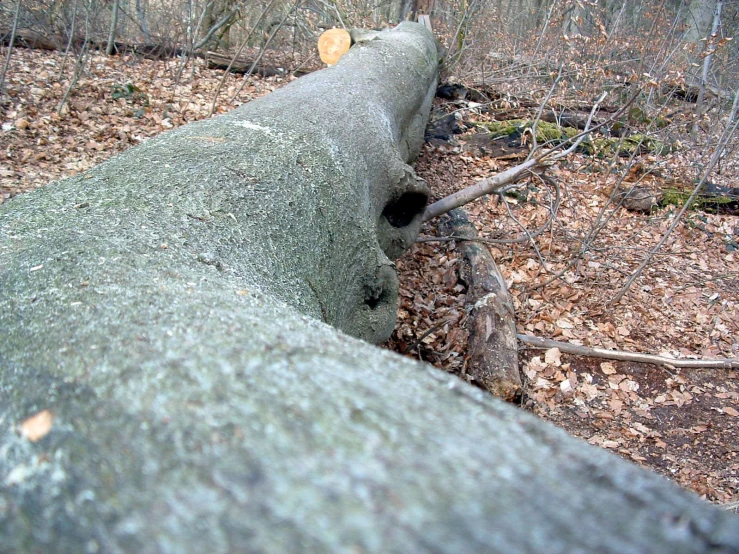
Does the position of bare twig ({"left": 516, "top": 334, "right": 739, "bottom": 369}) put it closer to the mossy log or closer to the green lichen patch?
the mossy log

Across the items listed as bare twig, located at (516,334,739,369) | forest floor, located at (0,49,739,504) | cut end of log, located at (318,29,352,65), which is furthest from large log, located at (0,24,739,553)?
cut end of log, located at (318,29,352,65)

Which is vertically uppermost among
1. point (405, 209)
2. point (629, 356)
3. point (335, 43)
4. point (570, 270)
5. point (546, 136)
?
point (335, 43)

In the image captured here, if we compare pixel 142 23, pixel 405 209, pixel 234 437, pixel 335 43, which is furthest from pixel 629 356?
Result: pixel 142 23

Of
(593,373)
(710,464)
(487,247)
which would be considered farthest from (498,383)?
(487,247)

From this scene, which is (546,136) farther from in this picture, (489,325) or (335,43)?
(489,325)

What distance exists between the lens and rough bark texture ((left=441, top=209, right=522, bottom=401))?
9.21ft

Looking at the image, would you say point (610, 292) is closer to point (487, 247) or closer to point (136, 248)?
point (487, 247)

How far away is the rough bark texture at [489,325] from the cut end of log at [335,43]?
214 cm

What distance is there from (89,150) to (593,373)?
13.8 ft

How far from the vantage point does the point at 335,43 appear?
4.74m

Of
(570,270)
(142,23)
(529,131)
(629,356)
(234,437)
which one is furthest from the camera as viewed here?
(142,23)

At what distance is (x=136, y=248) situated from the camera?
4.29ft

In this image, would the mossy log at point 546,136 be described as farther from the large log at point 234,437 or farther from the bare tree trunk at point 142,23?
the large log at point 234,437

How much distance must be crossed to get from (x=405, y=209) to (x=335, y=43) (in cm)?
231
